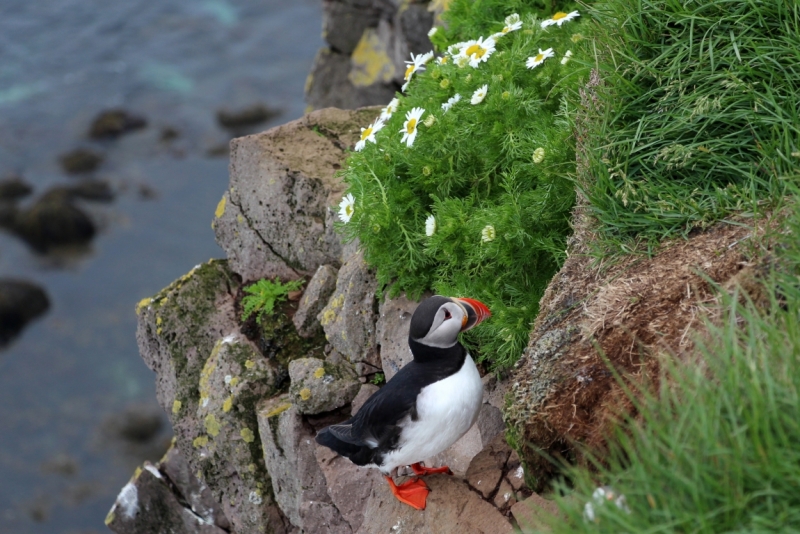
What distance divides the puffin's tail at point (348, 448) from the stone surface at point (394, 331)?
731mm

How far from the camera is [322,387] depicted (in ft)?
16.9

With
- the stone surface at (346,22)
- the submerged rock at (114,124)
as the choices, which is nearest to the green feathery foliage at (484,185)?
the stone surface at (346,22)

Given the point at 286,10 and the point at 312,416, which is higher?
the point at 312,416

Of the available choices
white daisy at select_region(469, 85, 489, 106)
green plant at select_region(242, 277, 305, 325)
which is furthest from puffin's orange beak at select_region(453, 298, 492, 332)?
green plant at select_region(242, 277, 305, 325)

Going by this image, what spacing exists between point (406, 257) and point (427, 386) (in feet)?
3.76

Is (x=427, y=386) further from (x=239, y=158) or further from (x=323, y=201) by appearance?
(x=239, y=158)

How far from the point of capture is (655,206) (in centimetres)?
343

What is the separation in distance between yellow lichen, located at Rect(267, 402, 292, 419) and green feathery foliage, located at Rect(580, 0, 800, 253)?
108 inches

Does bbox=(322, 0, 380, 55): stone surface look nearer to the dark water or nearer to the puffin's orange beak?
the dark water

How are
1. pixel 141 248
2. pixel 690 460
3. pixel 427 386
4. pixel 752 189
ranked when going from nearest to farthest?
pixel 690 460 → pixel 752 189 → pixel 427 386 → pixel 141 248

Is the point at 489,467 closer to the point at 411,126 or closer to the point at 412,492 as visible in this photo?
the point at 412,492

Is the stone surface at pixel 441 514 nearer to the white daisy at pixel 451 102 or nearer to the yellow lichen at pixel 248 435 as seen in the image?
the yellow lichen at pixel 248 435

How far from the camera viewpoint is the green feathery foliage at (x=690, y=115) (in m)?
3.30

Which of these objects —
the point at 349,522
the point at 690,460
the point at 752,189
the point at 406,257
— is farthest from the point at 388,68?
the point at 690,460
